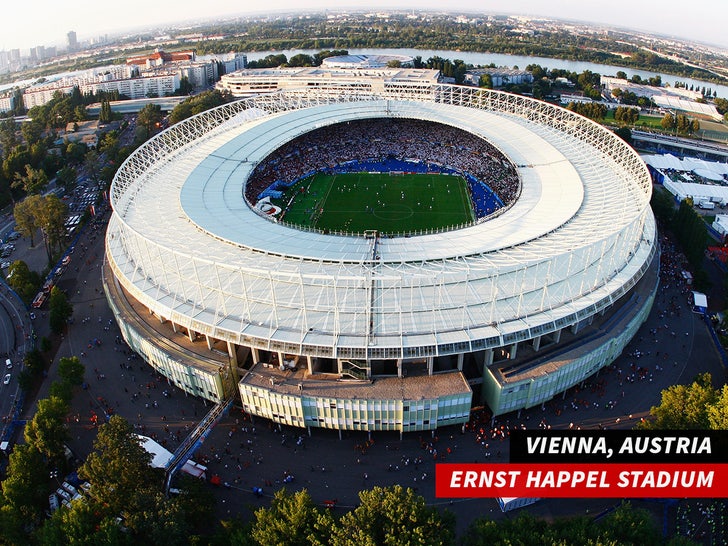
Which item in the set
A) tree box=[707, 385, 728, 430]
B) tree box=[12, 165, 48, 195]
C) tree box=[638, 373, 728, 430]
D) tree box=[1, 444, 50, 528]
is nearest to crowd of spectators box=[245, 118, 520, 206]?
tree box=[12, 165, 48, 195]

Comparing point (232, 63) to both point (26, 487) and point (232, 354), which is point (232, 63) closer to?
point (232, 354)

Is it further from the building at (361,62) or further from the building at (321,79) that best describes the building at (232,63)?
the building at (361,62)

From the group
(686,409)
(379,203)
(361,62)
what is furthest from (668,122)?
Result: (686,409)

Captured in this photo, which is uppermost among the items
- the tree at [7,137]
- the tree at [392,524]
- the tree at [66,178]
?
the tree at [7,137]

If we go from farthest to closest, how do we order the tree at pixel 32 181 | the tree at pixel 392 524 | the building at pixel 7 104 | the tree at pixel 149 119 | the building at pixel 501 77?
the building at pixel 501 77, the building at pixel 7 104, the tree at pixel 149 119, the tree at pixel 32 181, the tree at pixel 392 524

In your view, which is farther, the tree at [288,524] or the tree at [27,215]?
the tree at [27,215]

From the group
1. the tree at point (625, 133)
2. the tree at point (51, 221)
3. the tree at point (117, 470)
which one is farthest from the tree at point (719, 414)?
the tree at point (625, 133)
